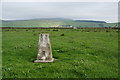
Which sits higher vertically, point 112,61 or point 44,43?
point 44,43

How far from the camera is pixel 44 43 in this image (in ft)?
47.8

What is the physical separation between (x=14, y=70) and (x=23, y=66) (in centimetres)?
104

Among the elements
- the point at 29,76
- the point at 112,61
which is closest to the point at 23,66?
the point at 29,76

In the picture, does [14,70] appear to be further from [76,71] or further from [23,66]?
[76,71]

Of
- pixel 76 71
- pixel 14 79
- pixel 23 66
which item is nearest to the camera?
pixel 14 79

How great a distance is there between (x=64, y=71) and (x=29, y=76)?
223 centimetres

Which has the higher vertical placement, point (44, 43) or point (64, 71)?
point (44, 43)

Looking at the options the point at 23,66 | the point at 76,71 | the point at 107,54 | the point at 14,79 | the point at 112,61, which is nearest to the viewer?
the point at 14,79

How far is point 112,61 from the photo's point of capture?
45.9ft

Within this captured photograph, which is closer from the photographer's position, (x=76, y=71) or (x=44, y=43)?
(x=76, y=71)

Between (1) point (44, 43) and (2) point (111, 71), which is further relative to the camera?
(1) point (44, 43)

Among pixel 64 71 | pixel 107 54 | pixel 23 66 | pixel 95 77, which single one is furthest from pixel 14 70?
pixel 107 54

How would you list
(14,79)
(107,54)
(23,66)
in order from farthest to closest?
1. (107,54)
2. (23,66)
3. (14,79)

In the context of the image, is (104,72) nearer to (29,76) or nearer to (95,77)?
(95,77)
